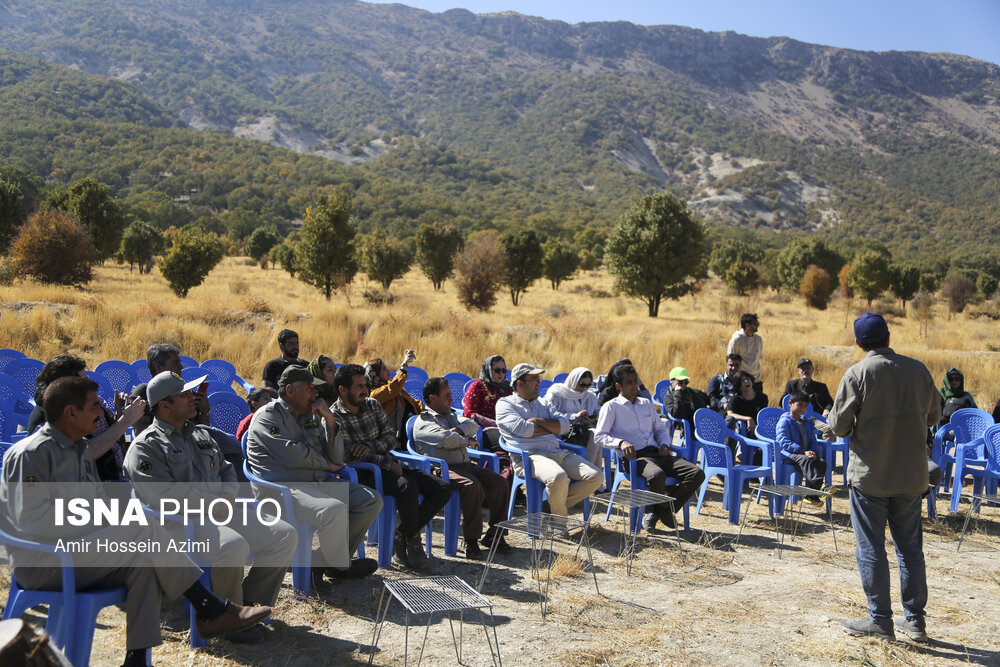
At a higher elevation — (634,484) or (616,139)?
(616,139)

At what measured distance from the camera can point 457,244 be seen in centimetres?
3781

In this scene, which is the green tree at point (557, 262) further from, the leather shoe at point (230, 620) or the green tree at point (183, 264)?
the leather shoe at point (230, 620)

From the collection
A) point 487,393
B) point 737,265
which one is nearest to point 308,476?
point 487,393

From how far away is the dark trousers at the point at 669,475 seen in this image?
5.90 metres

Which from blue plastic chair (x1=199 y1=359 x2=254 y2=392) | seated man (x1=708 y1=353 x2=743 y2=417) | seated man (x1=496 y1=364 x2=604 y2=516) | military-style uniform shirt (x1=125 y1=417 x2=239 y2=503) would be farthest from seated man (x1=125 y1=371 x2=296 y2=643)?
seated man (x1=708 y1=353 x2=743 y2=417)

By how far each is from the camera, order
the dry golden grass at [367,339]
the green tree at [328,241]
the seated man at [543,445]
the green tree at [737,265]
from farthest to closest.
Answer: the green tree at [737,265] < the green tree at [328,241] < the dry golden grass at [367,339] < the seated man at [543,445]

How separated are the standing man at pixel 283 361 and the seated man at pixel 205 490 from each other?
2951 millimetres

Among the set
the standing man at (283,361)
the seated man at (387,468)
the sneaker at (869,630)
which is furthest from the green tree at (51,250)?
the sneaker at (869,630)

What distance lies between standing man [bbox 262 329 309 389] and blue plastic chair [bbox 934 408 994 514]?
645 centimetres

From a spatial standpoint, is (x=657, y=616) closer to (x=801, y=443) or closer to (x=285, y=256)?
(x=801, y=443)

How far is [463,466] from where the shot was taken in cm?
544

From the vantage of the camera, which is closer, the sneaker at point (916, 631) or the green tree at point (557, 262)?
the sneaker at point (916, 631)

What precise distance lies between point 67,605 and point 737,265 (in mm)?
43639

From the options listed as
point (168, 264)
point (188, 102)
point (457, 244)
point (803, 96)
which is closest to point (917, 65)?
point (803, 96)
